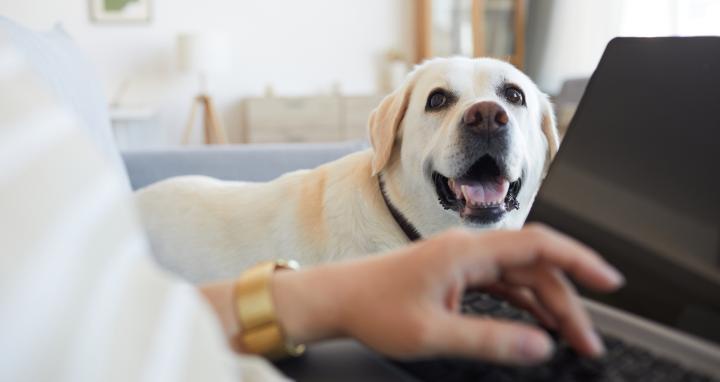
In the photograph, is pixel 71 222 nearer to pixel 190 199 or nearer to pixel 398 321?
pixel 398 321

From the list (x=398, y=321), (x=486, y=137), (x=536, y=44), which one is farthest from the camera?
(x=536, y=44)

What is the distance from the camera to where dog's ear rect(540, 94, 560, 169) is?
134 cm

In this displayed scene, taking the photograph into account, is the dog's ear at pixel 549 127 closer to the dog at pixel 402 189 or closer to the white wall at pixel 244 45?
the dog at pixel 402 189

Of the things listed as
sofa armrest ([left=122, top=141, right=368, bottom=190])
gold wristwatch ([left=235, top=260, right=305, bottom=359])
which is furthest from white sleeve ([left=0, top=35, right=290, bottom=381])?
sofa armrest ([left=122, top=141, right=368, bottom=190])

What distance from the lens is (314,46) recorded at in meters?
5.55

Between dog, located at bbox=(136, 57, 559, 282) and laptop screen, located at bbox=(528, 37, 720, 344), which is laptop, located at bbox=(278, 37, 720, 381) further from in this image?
dog, located at bbox=(136, 57, 559, 282)

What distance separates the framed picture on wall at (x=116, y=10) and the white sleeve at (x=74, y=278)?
5.37m

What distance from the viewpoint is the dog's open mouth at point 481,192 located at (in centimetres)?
118

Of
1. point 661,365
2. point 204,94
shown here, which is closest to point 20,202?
point 661,365

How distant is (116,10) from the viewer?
5.27 m

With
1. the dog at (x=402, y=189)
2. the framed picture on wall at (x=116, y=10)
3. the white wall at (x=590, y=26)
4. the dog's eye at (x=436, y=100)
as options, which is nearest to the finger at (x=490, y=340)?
the dog at (x=402, y=189)

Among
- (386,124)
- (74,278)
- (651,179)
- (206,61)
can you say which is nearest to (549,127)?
(386,124)

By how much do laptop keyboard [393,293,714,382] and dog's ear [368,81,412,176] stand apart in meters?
0.80

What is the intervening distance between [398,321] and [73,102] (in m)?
1.14
